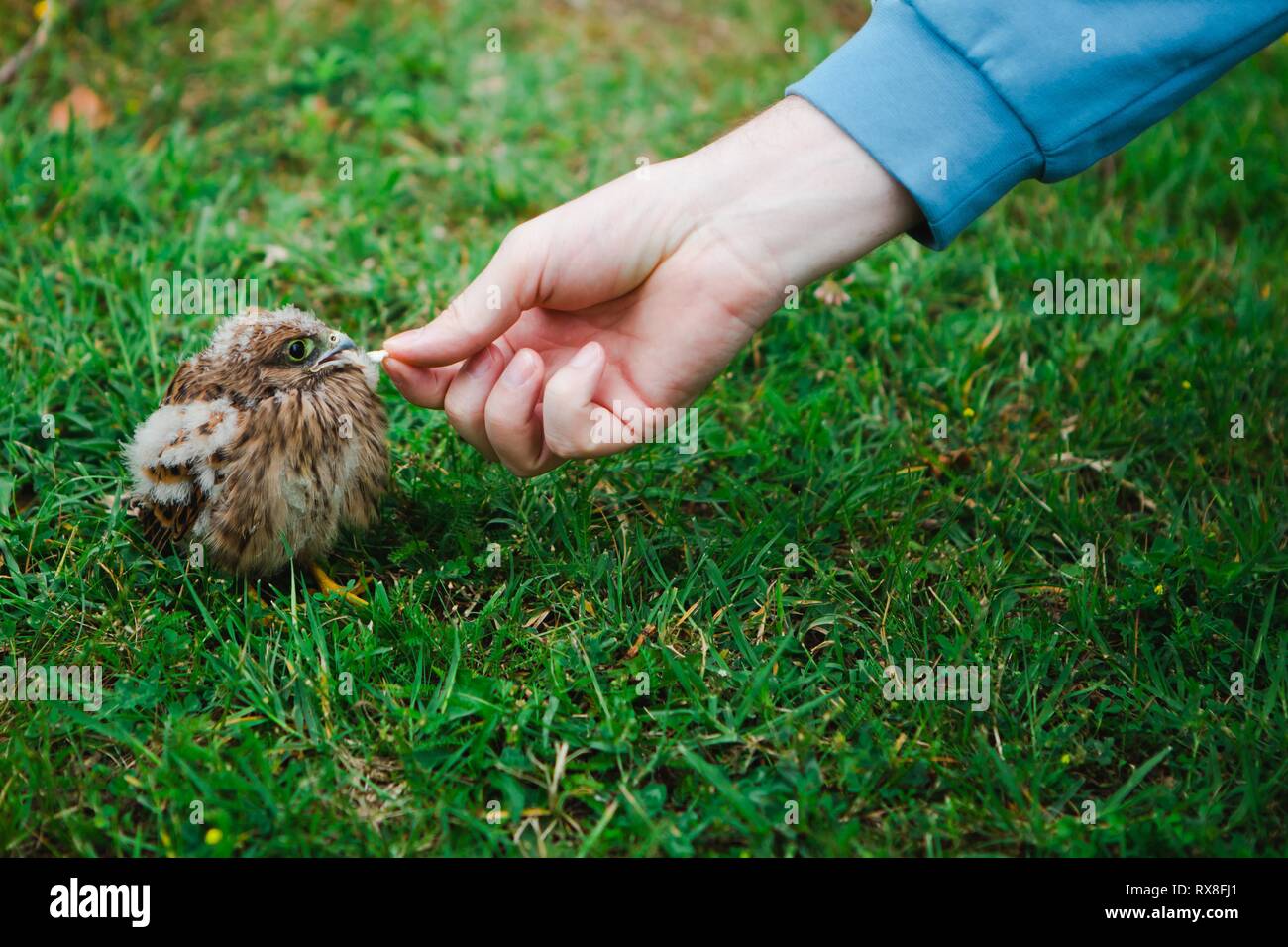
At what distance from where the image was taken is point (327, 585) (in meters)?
3.39

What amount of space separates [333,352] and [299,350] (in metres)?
0.10

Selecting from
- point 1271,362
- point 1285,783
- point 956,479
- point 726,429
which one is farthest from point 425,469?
point 1271,362

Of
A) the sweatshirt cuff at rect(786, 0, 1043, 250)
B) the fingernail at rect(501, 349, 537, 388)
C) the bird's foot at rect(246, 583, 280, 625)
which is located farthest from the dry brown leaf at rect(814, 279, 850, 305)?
the bird's foot at rect(246, 583, 280, 625)

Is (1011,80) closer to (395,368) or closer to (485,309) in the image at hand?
(485,309)

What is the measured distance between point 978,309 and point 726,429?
1382mm

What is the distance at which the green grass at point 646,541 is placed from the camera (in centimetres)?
280

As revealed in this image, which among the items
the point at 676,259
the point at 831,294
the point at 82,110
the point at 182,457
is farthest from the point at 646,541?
the point at 82,110

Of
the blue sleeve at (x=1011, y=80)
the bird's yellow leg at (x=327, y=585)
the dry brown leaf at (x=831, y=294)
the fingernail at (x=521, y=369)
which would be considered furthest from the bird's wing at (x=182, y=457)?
the dry brown leaf at (x=831, y=294)

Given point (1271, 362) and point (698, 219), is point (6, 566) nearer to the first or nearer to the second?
point (698, 219)

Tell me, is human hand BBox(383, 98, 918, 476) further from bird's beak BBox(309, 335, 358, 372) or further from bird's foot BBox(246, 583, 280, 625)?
bird's foot BBox(246, 583, 280, 625)

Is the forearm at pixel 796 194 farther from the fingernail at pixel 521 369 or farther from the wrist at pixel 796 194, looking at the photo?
the fingernail at pixel 521 369

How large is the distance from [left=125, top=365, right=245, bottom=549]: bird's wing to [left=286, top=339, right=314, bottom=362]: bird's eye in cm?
23

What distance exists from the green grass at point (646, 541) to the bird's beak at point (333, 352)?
53 cm
